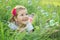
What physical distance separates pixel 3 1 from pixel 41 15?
628 mm

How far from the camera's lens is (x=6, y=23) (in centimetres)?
299

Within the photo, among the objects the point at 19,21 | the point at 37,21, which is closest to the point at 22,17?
the point at 19,21

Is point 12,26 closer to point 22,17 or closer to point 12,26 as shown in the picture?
point 12,26

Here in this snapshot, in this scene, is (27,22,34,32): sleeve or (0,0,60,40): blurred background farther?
(27,22,34,32): sleeve

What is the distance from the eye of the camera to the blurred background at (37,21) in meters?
2.54

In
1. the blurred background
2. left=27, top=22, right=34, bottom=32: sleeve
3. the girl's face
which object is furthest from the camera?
the girl's face

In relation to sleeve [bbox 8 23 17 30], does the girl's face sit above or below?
above

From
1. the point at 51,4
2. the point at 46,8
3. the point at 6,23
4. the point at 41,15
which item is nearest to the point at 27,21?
the point at 6,23

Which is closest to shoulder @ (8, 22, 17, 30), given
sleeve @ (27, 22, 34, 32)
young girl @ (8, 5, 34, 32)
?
young girl @ (8, 5, 34, 32)

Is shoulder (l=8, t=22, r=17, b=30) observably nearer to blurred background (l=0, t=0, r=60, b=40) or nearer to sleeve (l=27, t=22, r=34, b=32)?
blurred background (l=0, t=0, r=60, b=40)

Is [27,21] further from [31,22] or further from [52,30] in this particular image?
[52,30]

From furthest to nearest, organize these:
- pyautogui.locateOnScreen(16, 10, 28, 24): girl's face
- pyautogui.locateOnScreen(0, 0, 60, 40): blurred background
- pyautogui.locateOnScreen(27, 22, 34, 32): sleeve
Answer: pyautogui.locateOnScreen(16, 10, 28, 24): girl's face
pyautogui.locateOnScreen(27, 22, 34, 32): sleeve
pyautogui.locateOnScreen(0, 0, 60, 40): blurred background

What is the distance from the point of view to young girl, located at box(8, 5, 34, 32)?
2926 millimetres

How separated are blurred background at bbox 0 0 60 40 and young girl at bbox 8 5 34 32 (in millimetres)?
68
